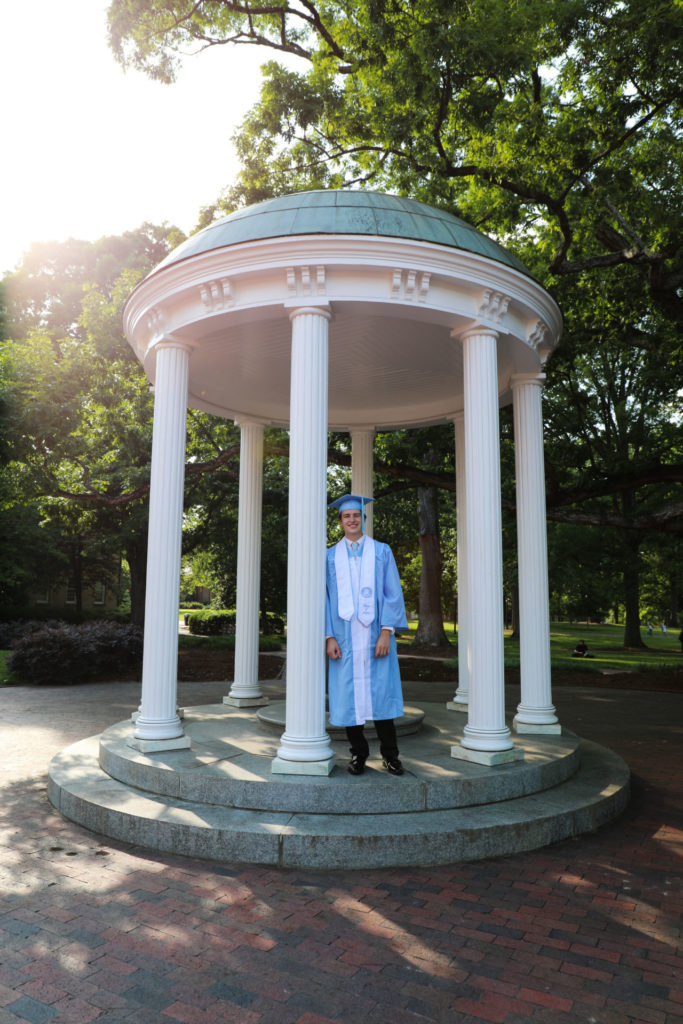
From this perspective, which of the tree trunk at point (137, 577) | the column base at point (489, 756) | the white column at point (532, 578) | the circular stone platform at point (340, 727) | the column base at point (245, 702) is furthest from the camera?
the tree trunk at point (137, 577)

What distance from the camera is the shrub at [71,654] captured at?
15.1m

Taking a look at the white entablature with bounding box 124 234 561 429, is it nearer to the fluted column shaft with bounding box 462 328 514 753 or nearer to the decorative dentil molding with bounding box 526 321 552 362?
the decorative dentil molding with bounding box 526 321 552 362

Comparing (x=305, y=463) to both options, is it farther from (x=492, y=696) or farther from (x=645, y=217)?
(x=645, y=217)

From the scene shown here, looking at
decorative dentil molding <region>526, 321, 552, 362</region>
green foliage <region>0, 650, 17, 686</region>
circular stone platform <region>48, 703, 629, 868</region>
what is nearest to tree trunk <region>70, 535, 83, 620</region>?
green foliage <region>0, 650, 17, 686</region>

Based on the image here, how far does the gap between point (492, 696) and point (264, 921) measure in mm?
3128

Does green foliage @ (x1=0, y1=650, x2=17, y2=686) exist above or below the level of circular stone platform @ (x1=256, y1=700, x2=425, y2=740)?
below

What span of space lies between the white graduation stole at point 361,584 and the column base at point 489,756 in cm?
166

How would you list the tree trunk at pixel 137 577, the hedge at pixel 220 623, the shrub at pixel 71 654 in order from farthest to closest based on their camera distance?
the hedge at pixel 220 623, the tree trunk at pixel 137 577, the shrub at pixel 71 654

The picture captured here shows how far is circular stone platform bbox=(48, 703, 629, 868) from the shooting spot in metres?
4.88

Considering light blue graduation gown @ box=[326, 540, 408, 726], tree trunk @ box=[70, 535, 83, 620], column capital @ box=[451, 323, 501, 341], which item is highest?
column capital @ box=[451, 323, 501, 341]

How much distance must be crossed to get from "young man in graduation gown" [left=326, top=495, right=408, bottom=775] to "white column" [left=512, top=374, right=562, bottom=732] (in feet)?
7.99

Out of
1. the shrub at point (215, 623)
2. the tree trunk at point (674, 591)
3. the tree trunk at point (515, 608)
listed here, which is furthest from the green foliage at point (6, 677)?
the tree trunk at point (674, 591)

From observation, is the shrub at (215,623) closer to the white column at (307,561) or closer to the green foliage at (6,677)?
the green foliage at (6,677)

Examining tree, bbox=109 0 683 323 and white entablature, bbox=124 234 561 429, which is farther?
tree, bbox=109 0 683 323
